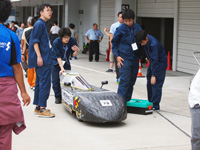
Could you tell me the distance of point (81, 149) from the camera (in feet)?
18.8

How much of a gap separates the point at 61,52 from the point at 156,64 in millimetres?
1958

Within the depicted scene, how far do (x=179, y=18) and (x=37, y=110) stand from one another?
859 cm

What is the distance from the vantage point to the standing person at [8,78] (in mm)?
3881

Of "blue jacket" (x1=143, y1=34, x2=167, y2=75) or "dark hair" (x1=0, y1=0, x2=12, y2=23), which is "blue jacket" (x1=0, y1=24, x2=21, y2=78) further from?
"blue jacket" (x1=143, y1=34, x2=167, y2=75)

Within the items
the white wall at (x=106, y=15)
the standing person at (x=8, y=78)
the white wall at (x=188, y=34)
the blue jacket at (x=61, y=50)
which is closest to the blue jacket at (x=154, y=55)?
the blue jacket at (x=61, y=50)

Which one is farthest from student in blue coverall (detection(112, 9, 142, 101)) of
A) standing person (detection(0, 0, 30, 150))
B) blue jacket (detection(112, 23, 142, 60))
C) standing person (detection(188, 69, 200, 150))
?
standing person (detection(0, 0, 30, 150))

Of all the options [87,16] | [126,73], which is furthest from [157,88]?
[87,16]

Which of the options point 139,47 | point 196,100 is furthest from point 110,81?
point 196,100

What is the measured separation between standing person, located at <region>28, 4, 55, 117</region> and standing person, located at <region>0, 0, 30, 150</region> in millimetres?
3269

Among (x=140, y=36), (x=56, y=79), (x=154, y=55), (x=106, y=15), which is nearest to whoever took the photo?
(x=140, y=36)

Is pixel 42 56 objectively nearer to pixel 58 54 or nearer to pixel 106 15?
pixel 58 54

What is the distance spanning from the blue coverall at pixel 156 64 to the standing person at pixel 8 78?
159 inches

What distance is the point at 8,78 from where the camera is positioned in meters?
3.96

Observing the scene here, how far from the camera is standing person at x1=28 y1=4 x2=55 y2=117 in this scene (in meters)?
7.36
